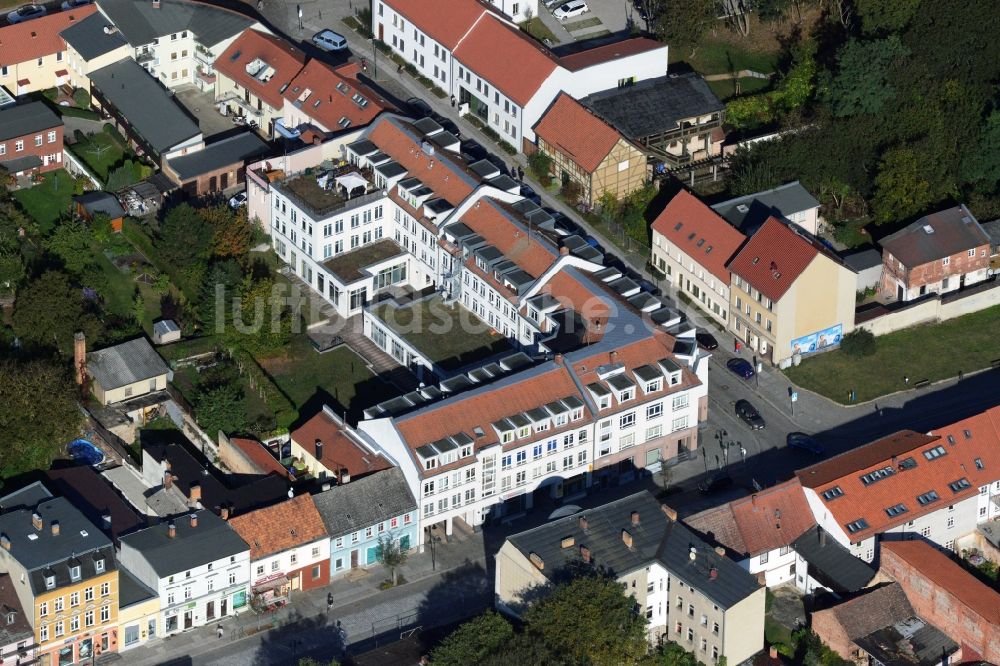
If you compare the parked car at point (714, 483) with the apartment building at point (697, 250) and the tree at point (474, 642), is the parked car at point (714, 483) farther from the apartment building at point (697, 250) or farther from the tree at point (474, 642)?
the tree at point (474, 642)

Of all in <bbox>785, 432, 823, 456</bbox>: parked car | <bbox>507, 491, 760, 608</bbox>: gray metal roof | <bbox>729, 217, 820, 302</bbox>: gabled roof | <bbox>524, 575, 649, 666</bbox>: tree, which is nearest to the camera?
<bbox>524, 575, 649, 666</bbox>: tree

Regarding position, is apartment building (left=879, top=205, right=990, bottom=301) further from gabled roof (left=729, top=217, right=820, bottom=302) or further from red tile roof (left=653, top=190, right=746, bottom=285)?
red tile roof (left=653, top=190, right=746, bottom=285)

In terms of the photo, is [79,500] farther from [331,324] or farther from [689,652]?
[689,652]

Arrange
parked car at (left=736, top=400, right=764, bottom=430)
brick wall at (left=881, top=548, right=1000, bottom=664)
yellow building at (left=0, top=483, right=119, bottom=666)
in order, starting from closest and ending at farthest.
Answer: yellow building at (left=0, top=483, right=119, bottom=666) → brick wall at (left=881, top=548, right=1000, bottom=664) → parked car at (left=736, top=400, right=764, bottom=430)

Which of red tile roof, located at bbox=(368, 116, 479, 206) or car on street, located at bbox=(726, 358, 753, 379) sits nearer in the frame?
car on street, located at bbox=(726, 358, 753, 379)

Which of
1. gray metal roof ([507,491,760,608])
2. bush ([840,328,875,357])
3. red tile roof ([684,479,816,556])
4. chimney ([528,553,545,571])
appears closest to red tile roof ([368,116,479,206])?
bush ([840,328,875,357])

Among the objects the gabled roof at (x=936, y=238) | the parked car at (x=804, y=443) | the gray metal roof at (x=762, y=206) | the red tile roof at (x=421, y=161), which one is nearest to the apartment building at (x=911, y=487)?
the parked car at (x=804, y=443)

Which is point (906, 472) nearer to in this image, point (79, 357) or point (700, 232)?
point (700, 232)
